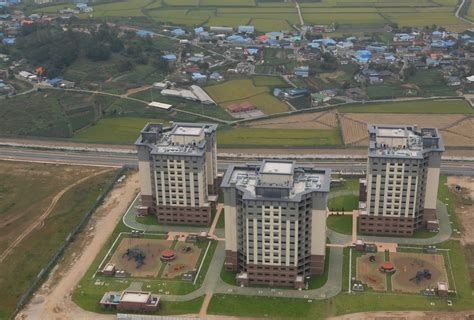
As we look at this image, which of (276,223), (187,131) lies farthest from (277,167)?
(187,131)

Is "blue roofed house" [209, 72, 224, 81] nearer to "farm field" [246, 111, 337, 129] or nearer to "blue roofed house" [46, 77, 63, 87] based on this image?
"farm field" [246, 111, 337, 129]

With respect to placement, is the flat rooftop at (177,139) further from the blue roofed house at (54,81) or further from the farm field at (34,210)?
the blue roofed house at (54,81)

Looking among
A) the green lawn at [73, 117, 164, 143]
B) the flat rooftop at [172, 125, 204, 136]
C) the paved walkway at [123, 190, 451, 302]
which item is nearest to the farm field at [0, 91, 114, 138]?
the green lawn at [73, 117, 164, 143]

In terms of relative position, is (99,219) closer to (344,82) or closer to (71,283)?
(71,283)

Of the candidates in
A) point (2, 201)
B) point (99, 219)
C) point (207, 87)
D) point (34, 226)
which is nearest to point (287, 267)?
point (99, 219)

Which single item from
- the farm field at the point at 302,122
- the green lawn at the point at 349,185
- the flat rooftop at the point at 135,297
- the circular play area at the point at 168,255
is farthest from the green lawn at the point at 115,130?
the flat rooftop at the point at 135,297

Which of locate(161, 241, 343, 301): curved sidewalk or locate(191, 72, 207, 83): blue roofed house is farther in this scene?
locate(191, 72, 207, 83): blue roofed house
